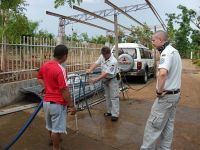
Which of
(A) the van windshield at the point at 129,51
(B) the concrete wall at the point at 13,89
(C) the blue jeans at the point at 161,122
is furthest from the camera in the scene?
(A) the van windshield at the point at 129,51

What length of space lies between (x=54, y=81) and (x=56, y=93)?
19cm

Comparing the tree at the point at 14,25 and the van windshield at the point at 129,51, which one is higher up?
the tree at the point at 14,25

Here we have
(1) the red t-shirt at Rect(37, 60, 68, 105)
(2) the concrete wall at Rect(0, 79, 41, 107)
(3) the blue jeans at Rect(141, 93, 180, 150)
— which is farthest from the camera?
(2) the concrete wall at Rect(0, 79, 41, 107)

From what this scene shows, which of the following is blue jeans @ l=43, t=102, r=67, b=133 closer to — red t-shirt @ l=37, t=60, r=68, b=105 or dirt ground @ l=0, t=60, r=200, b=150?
red t-shirt @ l=37, t=60, r=68, b=105

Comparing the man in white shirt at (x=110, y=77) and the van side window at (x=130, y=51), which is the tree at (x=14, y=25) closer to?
the man in white shirt at (x=110, y=77)

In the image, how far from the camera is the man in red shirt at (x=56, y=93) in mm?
4873

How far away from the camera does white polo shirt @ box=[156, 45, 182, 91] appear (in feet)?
16.0


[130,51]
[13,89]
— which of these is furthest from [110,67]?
[130,51]

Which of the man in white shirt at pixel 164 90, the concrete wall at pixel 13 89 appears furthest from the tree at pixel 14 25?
the man in white shirt at pixel 164 90

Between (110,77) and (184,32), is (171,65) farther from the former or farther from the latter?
(184,32)

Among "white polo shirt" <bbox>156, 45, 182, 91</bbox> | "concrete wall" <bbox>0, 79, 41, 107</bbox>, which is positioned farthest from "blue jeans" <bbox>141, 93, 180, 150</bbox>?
"concrete wall" <bbox>0, 79, 41, 107</bbox>

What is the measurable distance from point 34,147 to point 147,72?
1116cm

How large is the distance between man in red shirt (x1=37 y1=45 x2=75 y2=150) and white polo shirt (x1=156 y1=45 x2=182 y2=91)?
4.70 ft

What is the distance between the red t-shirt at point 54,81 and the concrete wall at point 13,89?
3.69 metres
